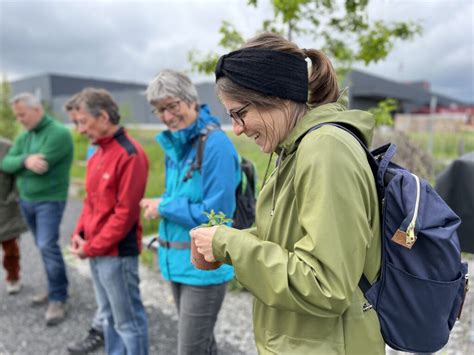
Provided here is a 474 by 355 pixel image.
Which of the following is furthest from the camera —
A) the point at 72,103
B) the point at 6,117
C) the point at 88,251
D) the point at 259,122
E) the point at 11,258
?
the point at 6,117

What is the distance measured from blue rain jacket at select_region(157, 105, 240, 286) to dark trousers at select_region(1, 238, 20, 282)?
280cm

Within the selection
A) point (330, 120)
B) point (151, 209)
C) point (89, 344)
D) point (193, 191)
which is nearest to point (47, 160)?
point (89, 344)

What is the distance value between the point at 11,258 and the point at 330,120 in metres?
4.39

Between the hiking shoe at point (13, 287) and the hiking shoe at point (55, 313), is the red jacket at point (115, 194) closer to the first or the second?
the hiking shoe at point (55, 313)

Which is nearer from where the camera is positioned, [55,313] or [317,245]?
[317,245]

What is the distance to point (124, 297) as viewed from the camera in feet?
8.43

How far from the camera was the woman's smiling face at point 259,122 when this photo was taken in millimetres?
1232

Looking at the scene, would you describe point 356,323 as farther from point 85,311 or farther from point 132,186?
point 85,311

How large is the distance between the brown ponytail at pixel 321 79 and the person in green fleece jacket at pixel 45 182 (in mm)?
3102

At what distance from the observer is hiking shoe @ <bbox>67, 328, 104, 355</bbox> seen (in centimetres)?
321

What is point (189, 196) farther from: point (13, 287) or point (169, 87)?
point (13, 287)

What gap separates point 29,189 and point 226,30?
2.41 m

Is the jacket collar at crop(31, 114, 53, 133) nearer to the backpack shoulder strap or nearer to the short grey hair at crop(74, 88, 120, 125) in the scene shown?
the short grey hair at crop(74, 88, 120, 125)

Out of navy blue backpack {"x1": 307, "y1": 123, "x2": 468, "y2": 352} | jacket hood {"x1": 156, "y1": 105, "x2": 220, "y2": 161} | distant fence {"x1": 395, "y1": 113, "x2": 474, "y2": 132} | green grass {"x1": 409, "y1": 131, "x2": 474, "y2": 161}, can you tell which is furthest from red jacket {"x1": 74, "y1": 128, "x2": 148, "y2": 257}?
green grass {"x1": 409, "y1": 131, "x2": 474, "y2": 161}
